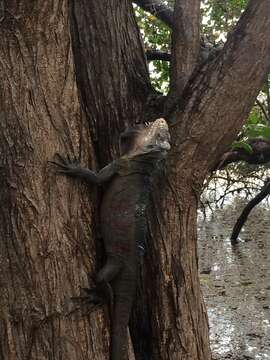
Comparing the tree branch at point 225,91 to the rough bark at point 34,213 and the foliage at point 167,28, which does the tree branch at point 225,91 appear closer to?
the rough bark at point 34,213

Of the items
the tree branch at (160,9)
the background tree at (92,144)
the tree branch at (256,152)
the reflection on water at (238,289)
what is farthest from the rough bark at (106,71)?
the reflection on water at (238,289)

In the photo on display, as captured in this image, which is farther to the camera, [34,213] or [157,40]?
[157,40]

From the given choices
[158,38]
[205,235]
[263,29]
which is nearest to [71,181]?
[263,29]

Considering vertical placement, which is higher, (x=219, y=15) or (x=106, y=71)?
(x=219, y=15)

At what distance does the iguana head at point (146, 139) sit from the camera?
2902 mm

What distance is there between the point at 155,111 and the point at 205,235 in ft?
24.5

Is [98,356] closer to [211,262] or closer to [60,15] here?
[60,15]

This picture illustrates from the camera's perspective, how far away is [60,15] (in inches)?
98.7

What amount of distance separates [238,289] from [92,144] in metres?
4.70

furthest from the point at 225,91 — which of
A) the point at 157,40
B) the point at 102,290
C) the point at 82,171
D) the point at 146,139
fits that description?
the point at 157,40

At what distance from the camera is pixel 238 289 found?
7223 millimetres

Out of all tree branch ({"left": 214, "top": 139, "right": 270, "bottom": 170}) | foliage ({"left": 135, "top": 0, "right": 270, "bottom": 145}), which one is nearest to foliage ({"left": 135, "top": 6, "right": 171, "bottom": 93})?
foliage ({"left": 135, "top": 0, "right": 270, "bottom": 145})

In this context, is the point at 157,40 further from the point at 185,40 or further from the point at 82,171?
the point at 82,171

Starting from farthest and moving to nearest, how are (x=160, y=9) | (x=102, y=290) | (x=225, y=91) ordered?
(x=160, y=9) → (x=225, y=91) → (x=102, y=290)
